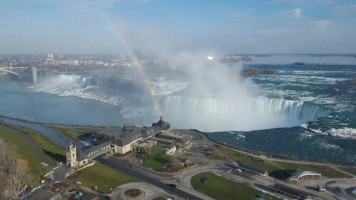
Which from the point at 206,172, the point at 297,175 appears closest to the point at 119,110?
the point at 206,172

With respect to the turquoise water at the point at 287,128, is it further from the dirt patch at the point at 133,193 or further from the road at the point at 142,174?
the dirt patch at the point at 133,193

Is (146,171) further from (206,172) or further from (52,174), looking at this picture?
(52,174)

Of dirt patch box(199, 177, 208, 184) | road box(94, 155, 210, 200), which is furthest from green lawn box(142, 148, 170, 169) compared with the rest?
dirt patch box(199, 177, 208, 184)

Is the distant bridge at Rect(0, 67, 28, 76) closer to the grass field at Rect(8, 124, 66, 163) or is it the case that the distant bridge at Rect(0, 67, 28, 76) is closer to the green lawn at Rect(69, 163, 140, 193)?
the grass field at Rect(8, 124, 66, 163)

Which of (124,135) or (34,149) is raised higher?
(124,135)

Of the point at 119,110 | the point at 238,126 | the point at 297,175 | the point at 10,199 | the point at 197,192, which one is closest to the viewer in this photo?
the point at 10,199

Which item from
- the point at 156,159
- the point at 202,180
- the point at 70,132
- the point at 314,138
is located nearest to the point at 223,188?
the point at 202,180
